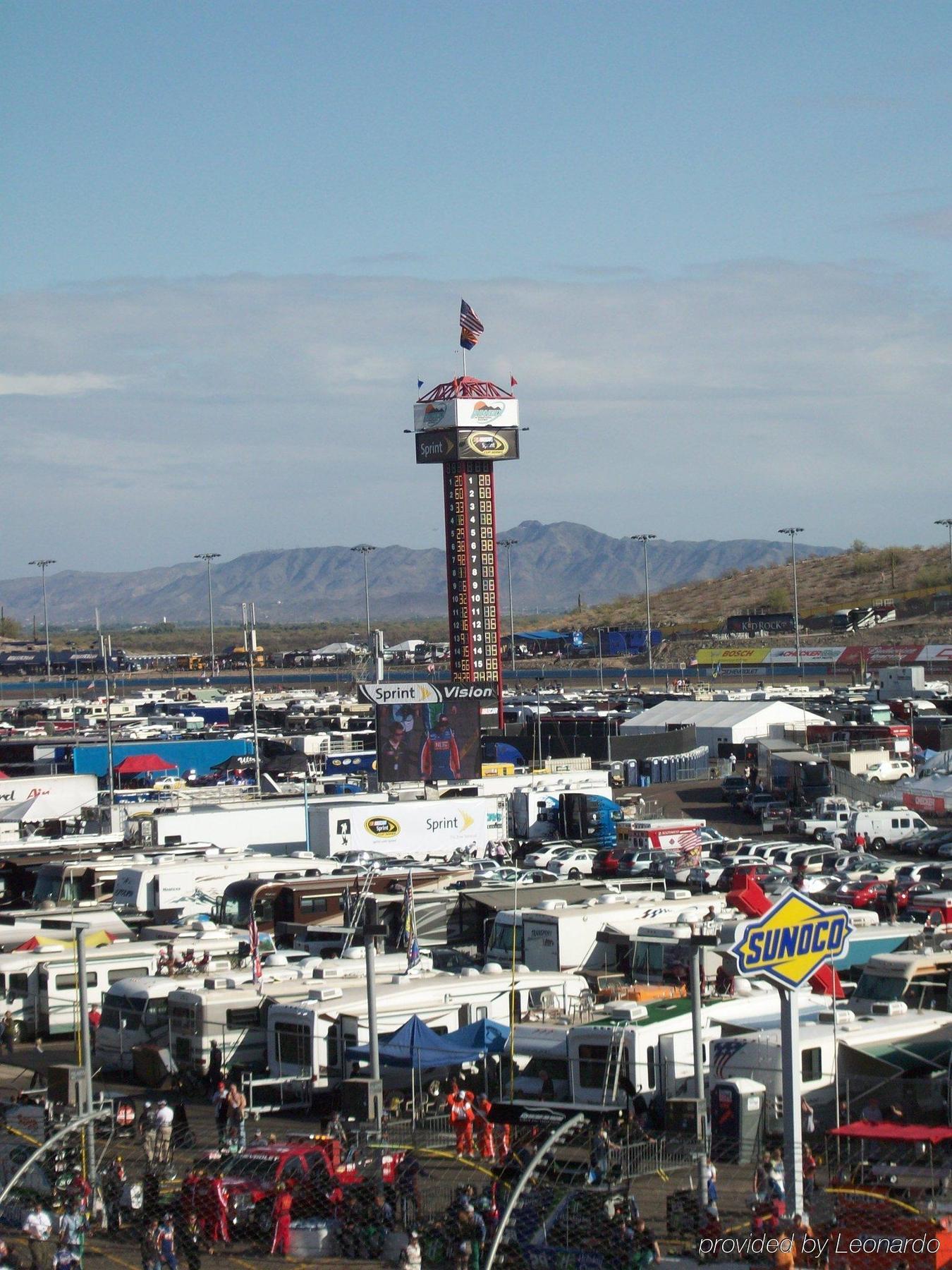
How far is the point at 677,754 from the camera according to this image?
54.2m

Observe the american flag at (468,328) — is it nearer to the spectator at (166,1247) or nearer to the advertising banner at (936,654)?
the advertising banner at (936,654)

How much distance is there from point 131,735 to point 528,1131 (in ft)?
166

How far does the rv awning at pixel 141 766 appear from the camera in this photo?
168 ft

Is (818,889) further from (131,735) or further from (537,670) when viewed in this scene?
(537,670)

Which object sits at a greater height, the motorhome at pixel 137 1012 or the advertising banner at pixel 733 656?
the advertising banner at pixel 733 656

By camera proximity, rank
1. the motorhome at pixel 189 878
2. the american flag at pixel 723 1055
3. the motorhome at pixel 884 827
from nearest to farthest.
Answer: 1. the american flag at pixel 723 1055
2. the motorhome at pixel 189 878
3. the motorhome at pixel 884 827

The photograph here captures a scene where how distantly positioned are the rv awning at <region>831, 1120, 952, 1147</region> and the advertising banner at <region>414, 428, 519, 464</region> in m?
51.7

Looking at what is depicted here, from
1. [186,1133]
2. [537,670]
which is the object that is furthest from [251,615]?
[537,670]

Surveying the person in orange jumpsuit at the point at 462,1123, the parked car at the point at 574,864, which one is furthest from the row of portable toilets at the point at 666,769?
the person in orange jumpsuit at the point at 462,1123

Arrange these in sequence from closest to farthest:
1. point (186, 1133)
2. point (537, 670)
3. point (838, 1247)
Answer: point (838, 1247) < point (186, 1133) < point (537, 670)

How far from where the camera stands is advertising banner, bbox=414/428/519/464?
213 ft

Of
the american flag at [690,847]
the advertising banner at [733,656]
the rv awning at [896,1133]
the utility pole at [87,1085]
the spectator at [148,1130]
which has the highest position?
the advertising banner at [733,656]

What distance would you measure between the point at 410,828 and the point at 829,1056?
21.0 metres
